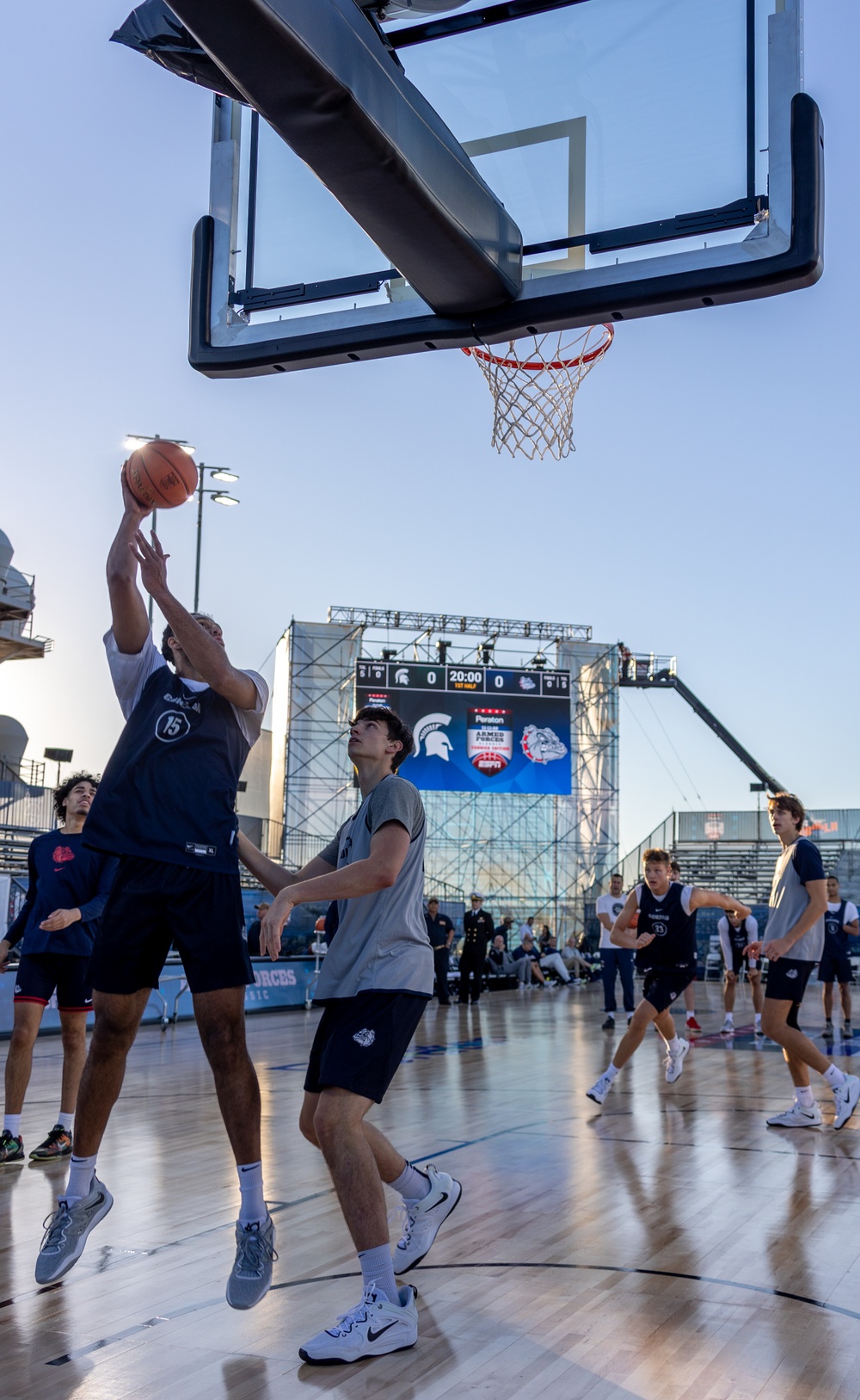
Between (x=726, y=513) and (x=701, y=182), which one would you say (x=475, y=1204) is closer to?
(x=701, y=182)

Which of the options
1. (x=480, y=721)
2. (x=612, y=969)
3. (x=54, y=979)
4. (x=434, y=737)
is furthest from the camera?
(x=480, y=721)

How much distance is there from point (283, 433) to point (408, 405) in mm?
1737

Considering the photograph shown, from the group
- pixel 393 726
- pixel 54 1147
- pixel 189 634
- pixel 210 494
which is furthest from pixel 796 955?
pixel 210 494

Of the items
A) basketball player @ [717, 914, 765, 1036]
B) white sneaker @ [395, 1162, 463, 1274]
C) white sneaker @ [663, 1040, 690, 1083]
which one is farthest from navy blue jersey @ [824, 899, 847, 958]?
white sneaker @ [395, 1162, 463, 1274]

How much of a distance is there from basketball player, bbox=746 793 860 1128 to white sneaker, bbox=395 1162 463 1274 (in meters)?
3.35

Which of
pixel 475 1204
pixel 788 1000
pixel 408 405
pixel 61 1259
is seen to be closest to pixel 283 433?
pixel 408 405

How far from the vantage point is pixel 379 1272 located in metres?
3.34

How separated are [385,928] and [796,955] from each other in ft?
14.4

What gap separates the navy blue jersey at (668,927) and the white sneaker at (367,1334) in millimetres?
5292

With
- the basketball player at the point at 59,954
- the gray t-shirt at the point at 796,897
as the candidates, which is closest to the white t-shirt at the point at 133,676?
the basketball player at the point at 59,954

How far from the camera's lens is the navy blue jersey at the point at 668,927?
8.36 meters

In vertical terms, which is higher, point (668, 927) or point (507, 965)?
point (668, 927)

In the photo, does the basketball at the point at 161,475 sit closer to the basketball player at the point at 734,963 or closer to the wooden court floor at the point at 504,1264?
the wooden court floor at the point at 504,1264

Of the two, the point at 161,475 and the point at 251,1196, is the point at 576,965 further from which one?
the point at 161,475
